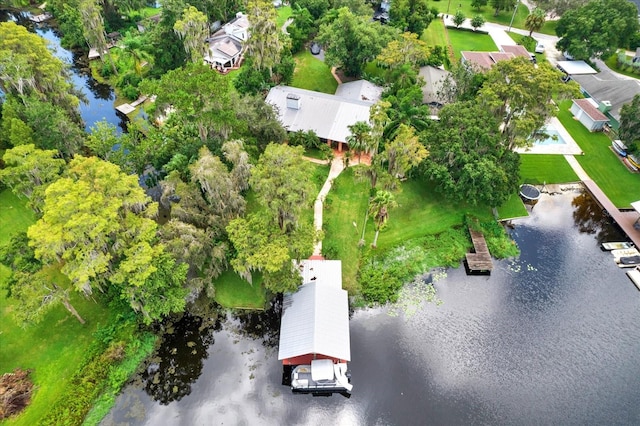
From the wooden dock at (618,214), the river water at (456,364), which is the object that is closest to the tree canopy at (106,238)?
the river water at (456,364)

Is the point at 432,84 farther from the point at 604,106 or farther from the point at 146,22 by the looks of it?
the point at 146,22

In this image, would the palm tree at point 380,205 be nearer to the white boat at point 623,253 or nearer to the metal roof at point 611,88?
the white boat at point 623,253

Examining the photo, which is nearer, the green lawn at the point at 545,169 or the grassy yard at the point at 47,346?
the grassy yard at the point at 47,346

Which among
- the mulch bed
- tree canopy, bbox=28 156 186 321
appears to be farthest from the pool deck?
the mulch bed

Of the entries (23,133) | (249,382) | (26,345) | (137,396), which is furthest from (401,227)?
(23,133)

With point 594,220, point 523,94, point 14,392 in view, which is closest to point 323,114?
point 523,94

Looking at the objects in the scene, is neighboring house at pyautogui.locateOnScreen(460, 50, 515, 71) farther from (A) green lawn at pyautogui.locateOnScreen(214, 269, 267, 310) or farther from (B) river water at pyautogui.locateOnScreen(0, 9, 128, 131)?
(B) river water at pyautogui.locateOnScreen(0, 9, 128, 131)

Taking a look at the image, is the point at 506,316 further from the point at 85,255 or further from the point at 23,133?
the point at 23,133
